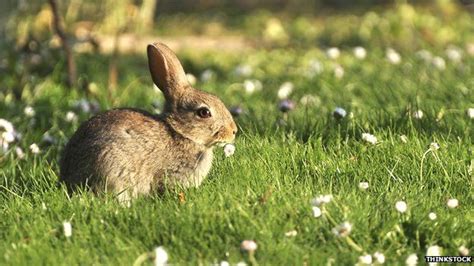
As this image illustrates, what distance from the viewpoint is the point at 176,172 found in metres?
5.32

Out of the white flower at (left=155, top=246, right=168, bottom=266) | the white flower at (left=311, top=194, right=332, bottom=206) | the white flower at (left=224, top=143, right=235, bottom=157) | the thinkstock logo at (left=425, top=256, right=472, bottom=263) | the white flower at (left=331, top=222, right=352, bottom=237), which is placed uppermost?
the white flower at (left=224, top=143, right=235, bottom=157)

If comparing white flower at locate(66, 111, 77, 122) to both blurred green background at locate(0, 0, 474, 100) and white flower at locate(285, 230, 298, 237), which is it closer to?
blurred green background at locate(0, 0, 474, 100)

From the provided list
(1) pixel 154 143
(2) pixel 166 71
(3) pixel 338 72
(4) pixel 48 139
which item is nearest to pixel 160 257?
(1) pixel 154 143

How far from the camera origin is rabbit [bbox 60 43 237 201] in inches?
205

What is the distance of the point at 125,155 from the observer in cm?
521

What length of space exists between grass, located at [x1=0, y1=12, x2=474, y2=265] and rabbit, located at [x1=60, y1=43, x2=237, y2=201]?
0.44 ft

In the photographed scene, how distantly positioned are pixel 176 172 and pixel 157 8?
44.2 feet

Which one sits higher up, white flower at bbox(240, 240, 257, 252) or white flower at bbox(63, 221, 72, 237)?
white flower at bbox(63, 221, 72, 237)

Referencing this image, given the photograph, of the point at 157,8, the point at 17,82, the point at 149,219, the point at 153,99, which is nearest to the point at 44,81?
the point at 17,82

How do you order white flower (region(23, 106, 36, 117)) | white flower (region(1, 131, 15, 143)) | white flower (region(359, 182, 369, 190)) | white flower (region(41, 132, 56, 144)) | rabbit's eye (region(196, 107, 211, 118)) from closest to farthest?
white flower (region(359, 182, 369, 190)) → rabbit's eye (region(196, 107, 211, 118)) → white flower (region(1, 131, 15, 143)) → white flower (region(41, 132, 56, 144)) → white flower (region(23, 106, 36, 117))

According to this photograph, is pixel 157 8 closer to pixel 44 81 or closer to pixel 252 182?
pixel 44 81

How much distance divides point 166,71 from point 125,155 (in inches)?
27.1

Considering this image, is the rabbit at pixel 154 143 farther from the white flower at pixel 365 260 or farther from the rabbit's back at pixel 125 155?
the white flower at pixel 365 260

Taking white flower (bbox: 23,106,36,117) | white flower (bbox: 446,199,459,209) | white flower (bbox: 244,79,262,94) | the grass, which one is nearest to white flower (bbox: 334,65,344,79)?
white flower (bbox: 244,79,262,94)
